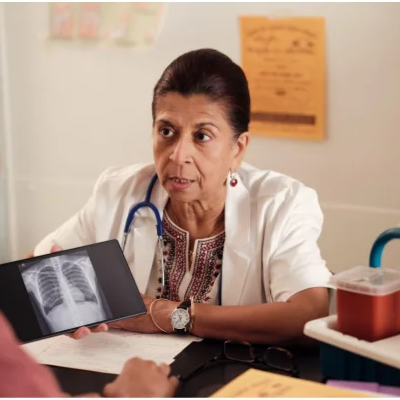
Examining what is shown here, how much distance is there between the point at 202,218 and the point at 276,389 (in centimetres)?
79

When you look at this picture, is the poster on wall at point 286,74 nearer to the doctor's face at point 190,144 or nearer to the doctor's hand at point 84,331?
the doctor's face at point 190,144

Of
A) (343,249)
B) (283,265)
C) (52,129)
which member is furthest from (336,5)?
(52,129)

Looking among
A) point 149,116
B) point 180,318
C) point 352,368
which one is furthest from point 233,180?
point 149,116

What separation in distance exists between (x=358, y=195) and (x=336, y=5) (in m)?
0.65

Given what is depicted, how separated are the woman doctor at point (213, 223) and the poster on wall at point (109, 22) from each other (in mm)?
1068

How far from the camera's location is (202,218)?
1.95 m

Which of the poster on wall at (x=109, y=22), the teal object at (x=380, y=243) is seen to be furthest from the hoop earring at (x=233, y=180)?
the poster on wall at (x=109, y=22)

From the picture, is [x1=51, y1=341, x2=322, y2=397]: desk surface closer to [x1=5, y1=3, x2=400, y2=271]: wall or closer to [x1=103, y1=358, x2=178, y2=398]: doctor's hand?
[x1=103, y1=358, x2=178, y2=398]: doctor's hand

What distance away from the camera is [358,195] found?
2627 millimetres

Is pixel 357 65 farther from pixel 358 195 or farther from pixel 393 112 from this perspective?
pixel 358 195

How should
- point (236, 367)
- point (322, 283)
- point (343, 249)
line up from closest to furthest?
point (236, 367) < point (322, 283) < point (343, 249)

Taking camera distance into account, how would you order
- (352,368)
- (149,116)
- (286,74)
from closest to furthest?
(352,368) → (286,74) → (149,116)

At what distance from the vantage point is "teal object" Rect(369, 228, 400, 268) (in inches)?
58.9

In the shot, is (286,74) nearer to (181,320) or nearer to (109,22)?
(109,22)
